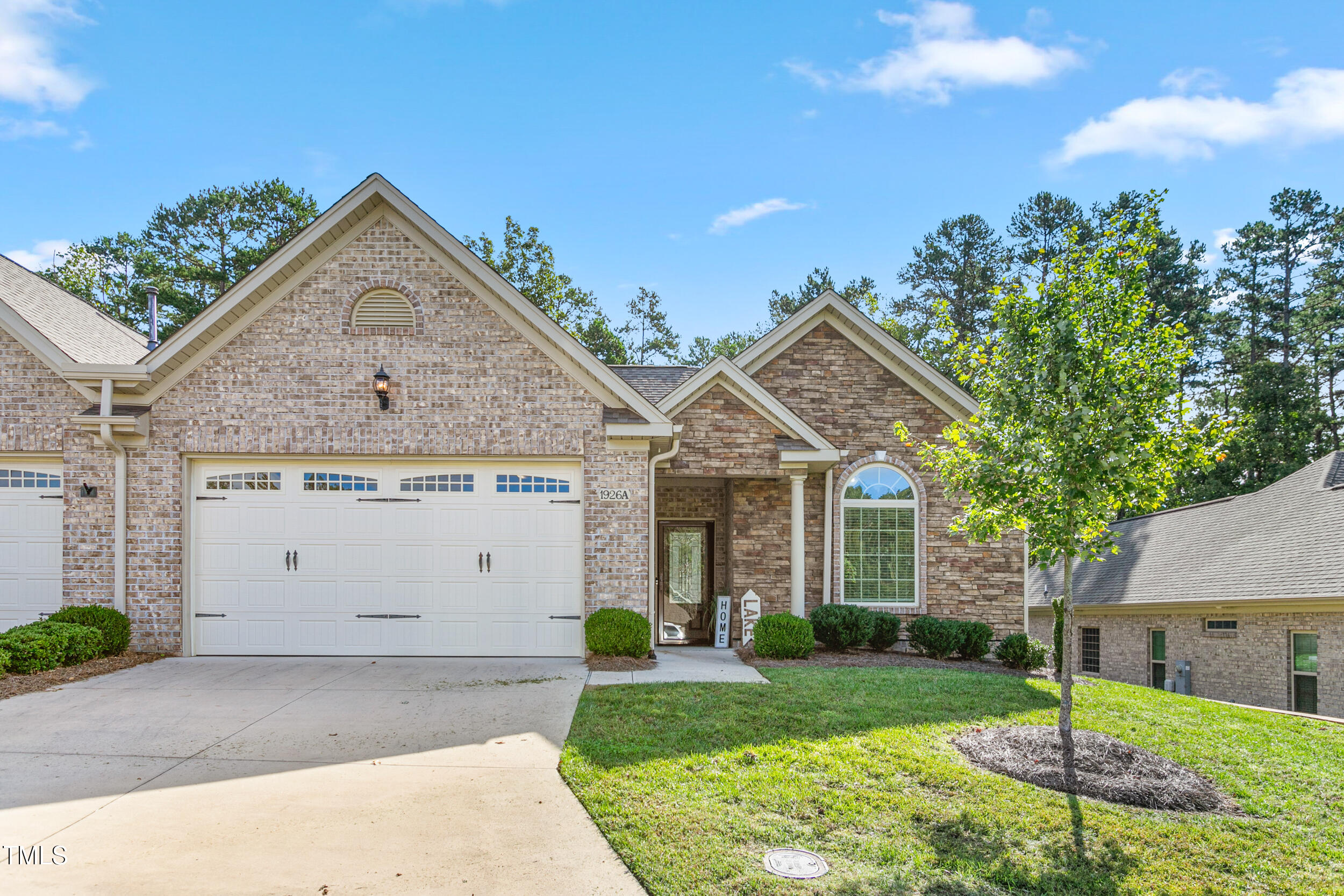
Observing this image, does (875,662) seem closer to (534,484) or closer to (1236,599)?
(534,484)

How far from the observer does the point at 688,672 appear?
9492 mm

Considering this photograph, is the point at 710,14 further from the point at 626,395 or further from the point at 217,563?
the point at 217,563

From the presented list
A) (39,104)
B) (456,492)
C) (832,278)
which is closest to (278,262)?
(456,492)

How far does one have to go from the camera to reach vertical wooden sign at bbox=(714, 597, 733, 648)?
43.4 feet

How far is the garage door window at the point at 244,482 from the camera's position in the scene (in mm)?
10273

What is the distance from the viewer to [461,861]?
13.5ft

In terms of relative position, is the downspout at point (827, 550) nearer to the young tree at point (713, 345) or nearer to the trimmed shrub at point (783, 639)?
the trimmed shrub at point (783, 639)

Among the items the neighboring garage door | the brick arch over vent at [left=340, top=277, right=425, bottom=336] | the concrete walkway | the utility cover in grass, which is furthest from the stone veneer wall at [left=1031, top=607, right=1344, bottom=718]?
the brick arch over vent at [left=340, top=277, right=425, bottom=336]

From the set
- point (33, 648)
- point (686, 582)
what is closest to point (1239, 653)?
point (686, 582)

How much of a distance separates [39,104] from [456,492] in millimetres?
14105

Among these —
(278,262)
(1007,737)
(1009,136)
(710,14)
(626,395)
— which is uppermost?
(710,14)

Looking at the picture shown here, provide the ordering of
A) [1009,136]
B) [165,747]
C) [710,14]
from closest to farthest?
[165,747], [710,14], [1009,136]

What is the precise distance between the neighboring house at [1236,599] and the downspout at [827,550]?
840 cm

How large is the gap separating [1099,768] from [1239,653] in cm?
1383
